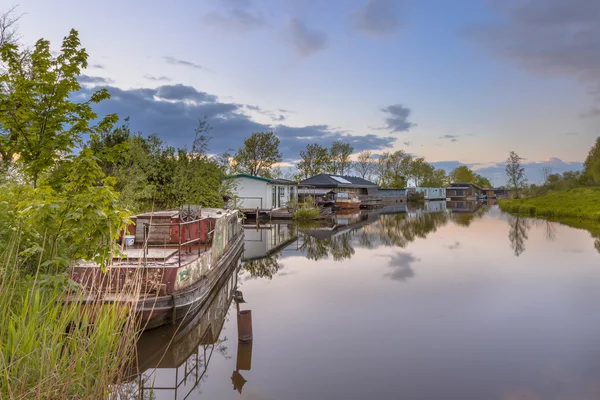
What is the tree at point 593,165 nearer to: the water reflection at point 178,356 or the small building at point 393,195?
the small building at point 393,195

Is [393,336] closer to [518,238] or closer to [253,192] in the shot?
[518,238]

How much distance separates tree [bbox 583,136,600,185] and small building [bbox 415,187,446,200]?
3858 centimetres

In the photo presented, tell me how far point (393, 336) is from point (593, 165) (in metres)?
55.8

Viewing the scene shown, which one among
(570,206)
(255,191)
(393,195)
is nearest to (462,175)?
(393,195)

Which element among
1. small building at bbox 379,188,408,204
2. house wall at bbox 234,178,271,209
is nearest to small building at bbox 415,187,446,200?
small building at bbox 379,188,408,204

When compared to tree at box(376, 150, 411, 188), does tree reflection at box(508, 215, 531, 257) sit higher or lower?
lower

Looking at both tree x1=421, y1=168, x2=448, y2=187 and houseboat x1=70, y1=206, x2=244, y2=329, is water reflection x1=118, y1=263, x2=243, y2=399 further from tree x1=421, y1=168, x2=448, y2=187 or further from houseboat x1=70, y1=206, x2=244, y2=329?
tree x1=421, y1=168, x2=448, y2=187

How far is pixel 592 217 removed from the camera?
32719 millimetres

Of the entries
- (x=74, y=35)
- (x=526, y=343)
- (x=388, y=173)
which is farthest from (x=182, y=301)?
(x=388, y=173)

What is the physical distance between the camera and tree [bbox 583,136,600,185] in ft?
157

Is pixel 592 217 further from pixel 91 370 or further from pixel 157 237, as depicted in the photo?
pixel 91 370

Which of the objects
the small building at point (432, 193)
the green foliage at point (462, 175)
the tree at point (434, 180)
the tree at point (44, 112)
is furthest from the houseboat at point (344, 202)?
the green foliage at point (462, 175)

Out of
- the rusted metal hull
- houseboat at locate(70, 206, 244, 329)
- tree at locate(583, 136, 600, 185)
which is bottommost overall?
the rusted metal hull

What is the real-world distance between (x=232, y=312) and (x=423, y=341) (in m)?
4.61
